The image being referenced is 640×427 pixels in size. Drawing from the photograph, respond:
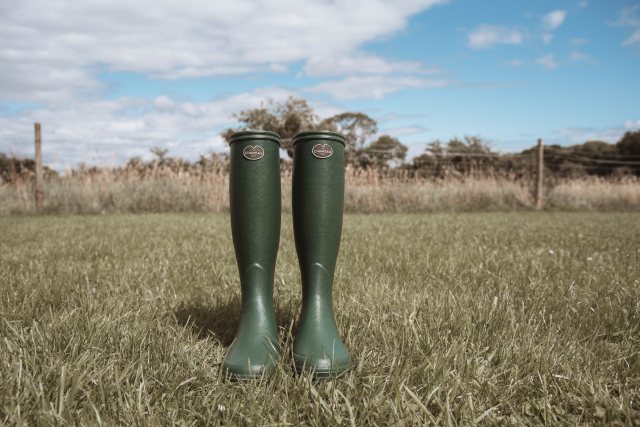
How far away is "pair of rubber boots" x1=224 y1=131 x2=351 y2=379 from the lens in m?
1.35

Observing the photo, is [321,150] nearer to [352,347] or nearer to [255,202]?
[255,202]

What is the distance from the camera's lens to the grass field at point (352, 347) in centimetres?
107

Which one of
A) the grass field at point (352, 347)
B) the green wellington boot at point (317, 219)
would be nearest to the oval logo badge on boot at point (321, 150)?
the green wellington boot at point (317, 219)

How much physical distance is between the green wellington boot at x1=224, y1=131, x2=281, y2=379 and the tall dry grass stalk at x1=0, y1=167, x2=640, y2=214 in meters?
7.35

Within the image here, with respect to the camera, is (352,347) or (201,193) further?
(201,193)

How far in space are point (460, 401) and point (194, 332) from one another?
0.91m

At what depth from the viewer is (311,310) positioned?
4.48 feet

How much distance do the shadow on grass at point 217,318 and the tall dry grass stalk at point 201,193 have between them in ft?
22.3

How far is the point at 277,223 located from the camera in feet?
4.70

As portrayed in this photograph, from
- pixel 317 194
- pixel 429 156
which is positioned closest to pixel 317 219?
pixel 317 194

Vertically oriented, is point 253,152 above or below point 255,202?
above

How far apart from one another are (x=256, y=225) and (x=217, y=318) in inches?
23.4

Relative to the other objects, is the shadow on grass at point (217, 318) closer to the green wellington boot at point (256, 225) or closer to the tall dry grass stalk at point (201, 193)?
the green wellington boot at point (256, 225)

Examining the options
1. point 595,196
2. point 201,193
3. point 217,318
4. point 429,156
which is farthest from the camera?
point 429,156
